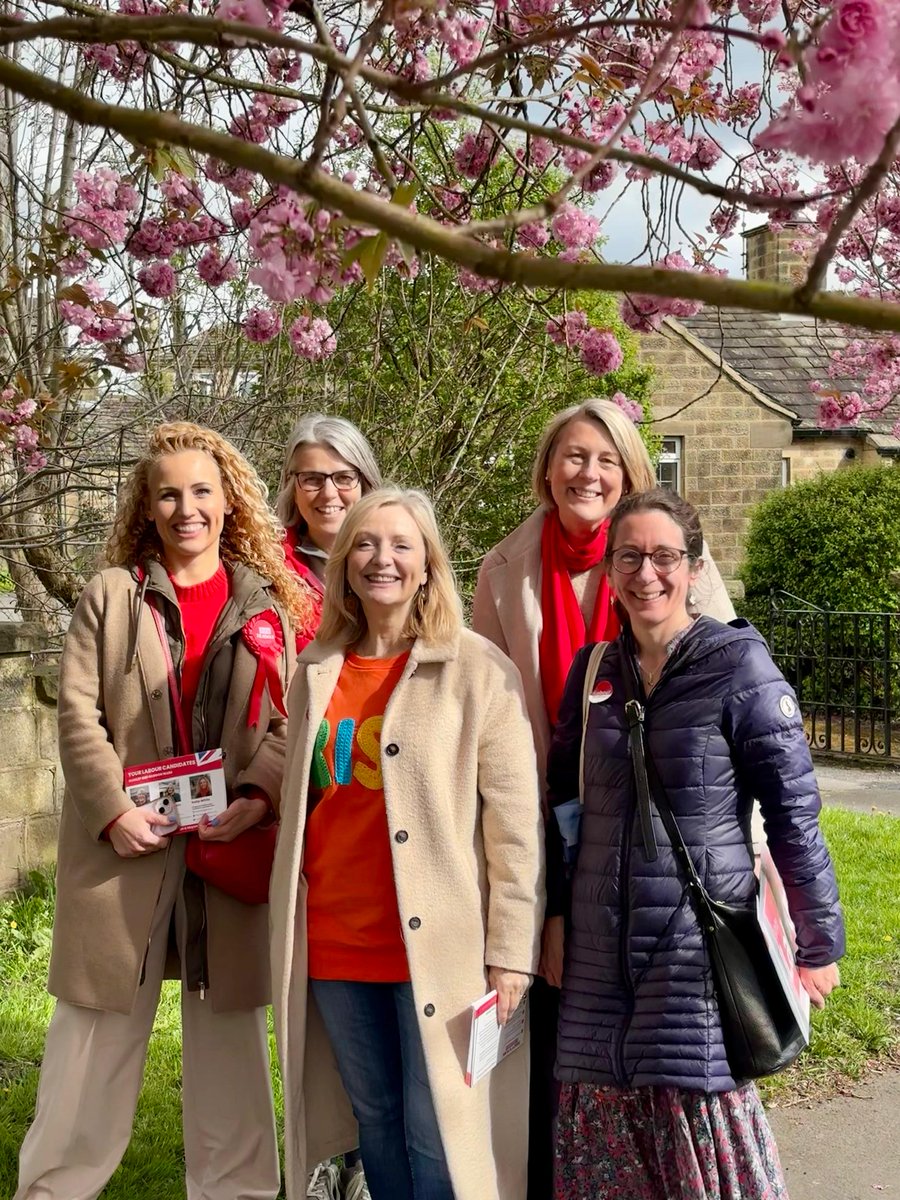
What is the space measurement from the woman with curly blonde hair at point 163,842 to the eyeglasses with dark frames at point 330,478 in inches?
12.8

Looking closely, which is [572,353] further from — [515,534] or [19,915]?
[19,915]

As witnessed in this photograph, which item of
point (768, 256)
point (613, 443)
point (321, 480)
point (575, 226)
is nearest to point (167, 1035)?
point (321, 480)

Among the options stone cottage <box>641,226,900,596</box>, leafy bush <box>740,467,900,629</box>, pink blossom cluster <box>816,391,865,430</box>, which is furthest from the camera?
stone cottage <box>641,226,900,596</box>

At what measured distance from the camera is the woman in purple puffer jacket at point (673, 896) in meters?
2.59

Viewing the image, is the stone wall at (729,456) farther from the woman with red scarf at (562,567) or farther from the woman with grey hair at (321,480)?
the woman with red scarf at (562,567)

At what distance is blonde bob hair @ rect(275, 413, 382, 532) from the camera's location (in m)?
3.59

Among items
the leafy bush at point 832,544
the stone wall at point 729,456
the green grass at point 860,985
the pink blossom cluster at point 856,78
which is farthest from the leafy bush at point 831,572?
the pink blossom cluster at point 856,78

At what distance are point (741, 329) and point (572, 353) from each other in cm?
1608

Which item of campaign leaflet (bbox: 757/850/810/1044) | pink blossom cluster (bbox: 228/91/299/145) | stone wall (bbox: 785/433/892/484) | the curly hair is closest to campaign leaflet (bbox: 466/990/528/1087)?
campaign leaflet (bbox: 757/850/810/1044)

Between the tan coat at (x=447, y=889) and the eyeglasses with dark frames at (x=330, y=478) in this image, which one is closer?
the tan coat at (x=447, y=889)

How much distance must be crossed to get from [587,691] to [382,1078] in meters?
0.98

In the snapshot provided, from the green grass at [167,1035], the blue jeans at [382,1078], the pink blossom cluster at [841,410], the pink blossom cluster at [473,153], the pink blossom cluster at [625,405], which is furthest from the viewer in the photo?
the pink blossom cluster at [841,410]

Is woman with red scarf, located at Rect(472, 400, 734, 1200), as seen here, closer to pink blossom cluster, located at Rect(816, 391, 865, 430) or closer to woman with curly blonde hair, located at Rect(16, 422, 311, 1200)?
woman with curly blonde hair, located at Rect(16, 422, 311, 1200)

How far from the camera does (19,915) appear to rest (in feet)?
17.4
